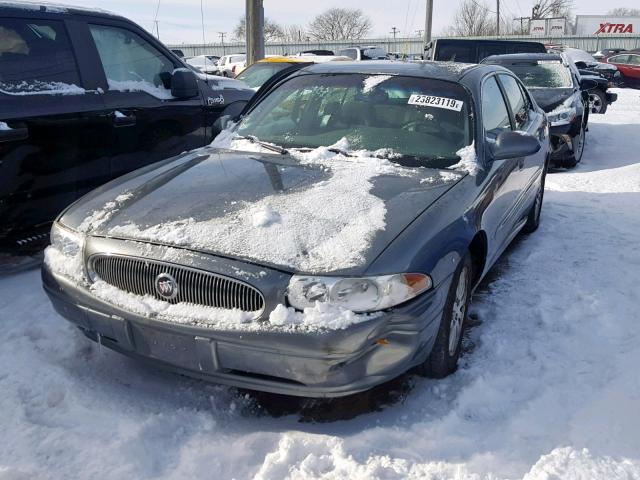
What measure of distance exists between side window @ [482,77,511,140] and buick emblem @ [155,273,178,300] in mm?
2159

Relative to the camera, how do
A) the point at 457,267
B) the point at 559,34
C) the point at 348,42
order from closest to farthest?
the point at 457,267, the point at 348,42, the point at 559,34

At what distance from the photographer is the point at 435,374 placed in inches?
115

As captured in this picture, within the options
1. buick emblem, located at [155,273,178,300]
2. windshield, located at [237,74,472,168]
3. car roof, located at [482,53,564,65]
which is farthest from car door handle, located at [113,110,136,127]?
car roof, located at [482,53,564,65]

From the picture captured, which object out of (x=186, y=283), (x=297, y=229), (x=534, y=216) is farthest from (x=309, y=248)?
(x=534, y=216)

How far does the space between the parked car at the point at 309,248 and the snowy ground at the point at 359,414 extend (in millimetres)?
234

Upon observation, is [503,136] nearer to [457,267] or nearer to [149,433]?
[457,267]

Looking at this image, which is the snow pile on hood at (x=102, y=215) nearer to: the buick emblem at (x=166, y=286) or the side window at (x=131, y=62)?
the buick emblem at (x=166, y=286)

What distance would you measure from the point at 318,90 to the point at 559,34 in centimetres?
5675

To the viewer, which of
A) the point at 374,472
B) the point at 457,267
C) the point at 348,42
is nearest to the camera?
the point at 374,472

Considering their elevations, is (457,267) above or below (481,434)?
above

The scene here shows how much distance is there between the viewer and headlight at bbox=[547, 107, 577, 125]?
798 cm

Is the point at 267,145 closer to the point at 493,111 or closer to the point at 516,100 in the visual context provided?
the point at 493,111

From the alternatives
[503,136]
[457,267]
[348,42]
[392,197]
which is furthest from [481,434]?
[348,42]

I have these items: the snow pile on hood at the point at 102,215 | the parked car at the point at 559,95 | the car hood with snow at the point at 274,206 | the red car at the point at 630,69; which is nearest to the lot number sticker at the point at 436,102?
the car hood with snow at the point at 274,206
